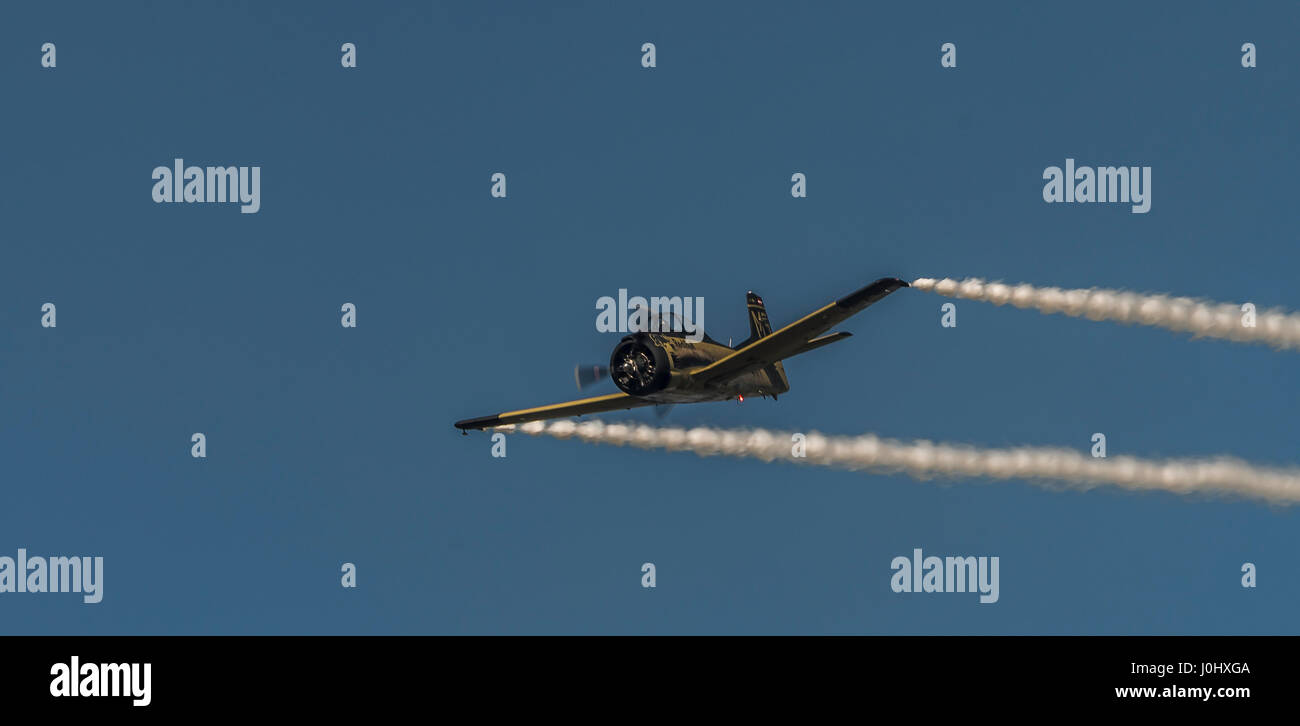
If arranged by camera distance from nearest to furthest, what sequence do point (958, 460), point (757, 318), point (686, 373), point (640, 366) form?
point (640, 366) < point (686, 373) < point (757, 318) < point (958, 460)

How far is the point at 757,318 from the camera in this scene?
62312 millimetres

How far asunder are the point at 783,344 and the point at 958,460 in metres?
10.8

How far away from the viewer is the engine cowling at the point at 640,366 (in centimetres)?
5681

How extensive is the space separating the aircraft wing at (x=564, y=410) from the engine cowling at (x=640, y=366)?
3.62 feet

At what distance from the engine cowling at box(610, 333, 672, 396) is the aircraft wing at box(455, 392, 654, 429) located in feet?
3.62

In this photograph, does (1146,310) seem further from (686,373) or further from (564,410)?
(564,410)

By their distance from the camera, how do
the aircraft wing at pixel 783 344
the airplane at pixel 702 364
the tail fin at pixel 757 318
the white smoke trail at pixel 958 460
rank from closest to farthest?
the aircraft wing at pixel 783 344
the airplane at pixel 702 364
the white smoke trail at pixel 958 460
the tail fin at pixel 757 318

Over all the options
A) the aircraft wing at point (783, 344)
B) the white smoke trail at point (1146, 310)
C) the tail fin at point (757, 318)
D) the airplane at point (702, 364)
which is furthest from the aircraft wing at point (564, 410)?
the white smoke trail at point (1146, 310)

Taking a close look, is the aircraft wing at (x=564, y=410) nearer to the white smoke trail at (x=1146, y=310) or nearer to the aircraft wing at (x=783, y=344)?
the aircraft wing at (x=783, y=344)

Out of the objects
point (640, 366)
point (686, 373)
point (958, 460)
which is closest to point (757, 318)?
point (686, 373)

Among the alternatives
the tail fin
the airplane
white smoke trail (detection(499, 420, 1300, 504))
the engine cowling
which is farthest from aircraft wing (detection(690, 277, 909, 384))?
white smoke trail (detection(499, 420, 1300, 504))

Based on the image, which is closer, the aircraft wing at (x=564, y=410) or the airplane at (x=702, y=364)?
the airplane at (x=702, y=364)
